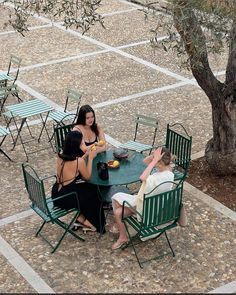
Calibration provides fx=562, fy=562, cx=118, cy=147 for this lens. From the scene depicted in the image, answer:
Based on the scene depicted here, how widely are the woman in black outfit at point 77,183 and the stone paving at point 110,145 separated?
0.26 metres

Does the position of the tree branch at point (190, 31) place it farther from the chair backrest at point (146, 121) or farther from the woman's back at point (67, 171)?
the woman's back at point (67, 171)

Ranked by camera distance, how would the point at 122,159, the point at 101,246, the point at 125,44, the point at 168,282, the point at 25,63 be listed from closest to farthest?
1. the point at 168,282
2. the point at 101,246
3. the point at 122,159
4. the point at 25,63
5. the point at 125,44

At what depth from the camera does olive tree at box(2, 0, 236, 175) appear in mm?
6512

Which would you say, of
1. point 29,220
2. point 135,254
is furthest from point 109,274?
point 29,220

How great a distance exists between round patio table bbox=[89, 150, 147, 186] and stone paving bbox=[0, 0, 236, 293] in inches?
27.8

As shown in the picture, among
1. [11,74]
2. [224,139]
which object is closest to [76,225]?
[224,139]

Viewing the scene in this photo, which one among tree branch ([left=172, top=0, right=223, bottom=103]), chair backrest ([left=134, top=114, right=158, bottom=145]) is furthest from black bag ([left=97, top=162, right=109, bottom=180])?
chair backrest ([left=134, top=114, right=158, bottom=145])

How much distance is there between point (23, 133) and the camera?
10.0m

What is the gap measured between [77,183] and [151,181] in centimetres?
104

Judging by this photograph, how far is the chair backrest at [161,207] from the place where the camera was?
20.0 ft

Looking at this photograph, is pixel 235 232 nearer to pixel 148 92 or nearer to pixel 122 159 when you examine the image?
pixel 122 159

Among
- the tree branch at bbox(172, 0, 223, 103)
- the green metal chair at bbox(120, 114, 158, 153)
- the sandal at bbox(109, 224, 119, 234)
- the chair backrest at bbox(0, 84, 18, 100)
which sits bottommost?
the sandal at bbox(109, 224, 119, 234)

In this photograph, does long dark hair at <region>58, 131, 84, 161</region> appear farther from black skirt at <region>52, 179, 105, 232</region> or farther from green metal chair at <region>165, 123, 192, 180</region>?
green metal chair at <region>165, 123, 192, 180</region>

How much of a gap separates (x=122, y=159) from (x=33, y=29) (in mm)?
10006
